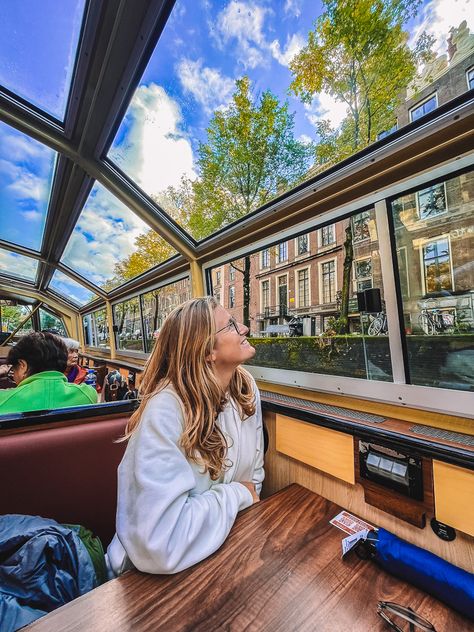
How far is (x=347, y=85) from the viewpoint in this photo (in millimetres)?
1377

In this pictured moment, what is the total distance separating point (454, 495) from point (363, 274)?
3.65 feet

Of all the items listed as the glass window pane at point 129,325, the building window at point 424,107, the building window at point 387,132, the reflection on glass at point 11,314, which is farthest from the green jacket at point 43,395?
the reflection on glass at point 11,314

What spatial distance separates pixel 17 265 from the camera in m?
6.34

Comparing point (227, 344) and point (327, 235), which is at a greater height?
point (327, 235)

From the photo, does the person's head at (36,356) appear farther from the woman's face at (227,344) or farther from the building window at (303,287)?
the building window at (303,287)

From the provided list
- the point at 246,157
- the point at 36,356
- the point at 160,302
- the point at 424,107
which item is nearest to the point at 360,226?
the point at 424,107

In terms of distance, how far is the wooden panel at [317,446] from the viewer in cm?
123

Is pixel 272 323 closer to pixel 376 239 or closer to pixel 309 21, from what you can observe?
pixel 376 239

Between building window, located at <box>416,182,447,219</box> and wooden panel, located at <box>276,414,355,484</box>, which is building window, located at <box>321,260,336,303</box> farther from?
wooden panel, located at <box>276,414,355,484</box>

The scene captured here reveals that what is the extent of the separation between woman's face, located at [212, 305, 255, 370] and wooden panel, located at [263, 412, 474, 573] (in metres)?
0.60

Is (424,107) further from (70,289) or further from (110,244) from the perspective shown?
(70,289)

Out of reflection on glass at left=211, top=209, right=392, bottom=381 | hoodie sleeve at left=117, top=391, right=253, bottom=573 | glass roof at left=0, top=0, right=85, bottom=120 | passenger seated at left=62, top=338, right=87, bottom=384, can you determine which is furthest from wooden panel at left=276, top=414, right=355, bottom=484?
passenger seated at left=62, top=338, right=87, bottom=384

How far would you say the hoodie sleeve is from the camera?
2.42ft

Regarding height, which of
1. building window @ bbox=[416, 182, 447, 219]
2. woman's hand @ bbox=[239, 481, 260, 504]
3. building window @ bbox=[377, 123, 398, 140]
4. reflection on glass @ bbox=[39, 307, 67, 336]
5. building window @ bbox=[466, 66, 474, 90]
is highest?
reflection on glass @ bbox=[39, 307, 67, 336]
